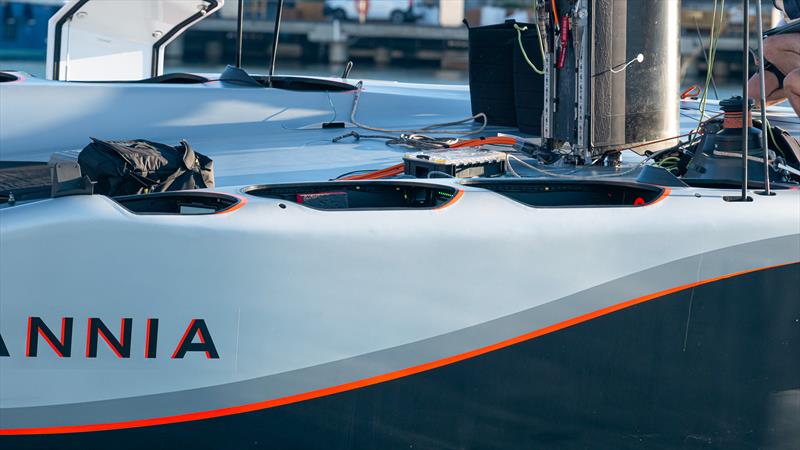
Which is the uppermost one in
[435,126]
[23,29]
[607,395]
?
[23,29]

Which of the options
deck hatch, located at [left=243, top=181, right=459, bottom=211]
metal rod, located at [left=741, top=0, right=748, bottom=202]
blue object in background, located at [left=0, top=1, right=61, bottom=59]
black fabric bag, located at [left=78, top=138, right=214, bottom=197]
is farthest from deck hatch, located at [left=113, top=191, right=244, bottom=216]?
blue object in background, located at [left=0, top=1, right=61, bottom=59]

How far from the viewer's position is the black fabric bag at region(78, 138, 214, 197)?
3.26m

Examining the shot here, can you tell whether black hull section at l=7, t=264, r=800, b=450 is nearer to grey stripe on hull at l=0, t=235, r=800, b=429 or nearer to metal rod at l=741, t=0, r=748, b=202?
grey stripe on hull at l=0, t=235, r=800, b=429

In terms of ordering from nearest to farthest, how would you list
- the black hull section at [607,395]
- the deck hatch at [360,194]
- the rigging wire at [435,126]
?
the black hull section at [607,395] < the deck hatch at [360,194] < the rigging wire at [435,126]

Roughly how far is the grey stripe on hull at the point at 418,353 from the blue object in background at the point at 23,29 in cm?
2350

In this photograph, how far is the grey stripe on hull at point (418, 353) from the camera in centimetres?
269

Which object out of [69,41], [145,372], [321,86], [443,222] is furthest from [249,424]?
[69,41]

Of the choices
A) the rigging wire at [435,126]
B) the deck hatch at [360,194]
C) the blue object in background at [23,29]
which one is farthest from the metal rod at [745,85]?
the blue object in background at [23,29]

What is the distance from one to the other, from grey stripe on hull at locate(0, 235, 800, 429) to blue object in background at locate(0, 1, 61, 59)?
23503mm

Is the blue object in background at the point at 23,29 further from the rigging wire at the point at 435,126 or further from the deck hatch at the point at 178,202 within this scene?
the deck hatch at the point at 178,202

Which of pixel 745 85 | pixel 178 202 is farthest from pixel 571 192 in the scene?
pixel 178 202

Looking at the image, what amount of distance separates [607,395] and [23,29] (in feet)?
81.6

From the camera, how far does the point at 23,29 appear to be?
25.4 m

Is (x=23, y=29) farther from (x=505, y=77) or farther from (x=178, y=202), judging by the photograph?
(x=178, y=202)
